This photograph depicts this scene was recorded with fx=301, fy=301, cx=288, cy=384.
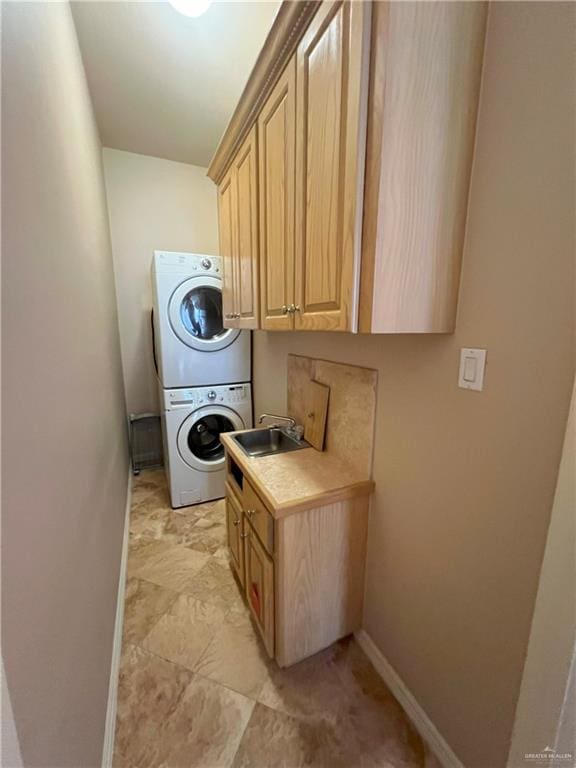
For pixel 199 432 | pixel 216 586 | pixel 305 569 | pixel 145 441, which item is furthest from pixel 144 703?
pixel 145 441

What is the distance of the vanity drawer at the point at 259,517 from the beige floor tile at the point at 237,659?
1.87 feet

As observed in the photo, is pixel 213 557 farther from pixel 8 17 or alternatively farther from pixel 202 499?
pixel 8 17

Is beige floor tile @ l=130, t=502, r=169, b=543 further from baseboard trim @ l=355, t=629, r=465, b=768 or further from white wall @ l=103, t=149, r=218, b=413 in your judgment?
baseboard trim @ l=355, t=629, r=465, b=768

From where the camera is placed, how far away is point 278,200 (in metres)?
1.20

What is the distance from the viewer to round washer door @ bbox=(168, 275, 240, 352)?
227 cm

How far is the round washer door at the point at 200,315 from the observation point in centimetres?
227

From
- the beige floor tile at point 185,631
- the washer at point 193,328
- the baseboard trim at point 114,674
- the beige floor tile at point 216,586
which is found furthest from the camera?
the washer at point 193,328

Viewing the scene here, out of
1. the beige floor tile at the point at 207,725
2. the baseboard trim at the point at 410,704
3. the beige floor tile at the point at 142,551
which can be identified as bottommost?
the beige floor tile at the point at 142,551

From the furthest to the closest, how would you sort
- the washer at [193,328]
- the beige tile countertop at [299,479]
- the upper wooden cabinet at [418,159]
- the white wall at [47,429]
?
the washer at [193,328] → the beige tile countertop at [299,479] → the upper wooden cabinet at [418,159] → the white wall at [47,429]

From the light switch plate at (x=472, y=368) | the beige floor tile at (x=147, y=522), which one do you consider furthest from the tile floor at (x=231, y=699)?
the light switch plate at (x=472, y=368)

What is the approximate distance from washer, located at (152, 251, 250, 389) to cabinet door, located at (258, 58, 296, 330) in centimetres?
96

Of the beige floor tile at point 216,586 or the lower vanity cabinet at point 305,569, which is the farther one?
the beige floor tile at point 216,586

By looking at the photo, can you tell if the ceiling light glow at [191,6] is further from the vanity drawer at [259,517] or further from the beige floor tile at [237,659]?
the beige floor tile at [237,659]

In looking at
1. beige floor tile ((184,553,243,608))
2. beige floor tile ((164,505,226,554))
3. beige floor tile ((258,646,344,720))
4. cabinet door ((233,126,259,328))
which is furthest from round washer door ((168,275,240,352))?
beige floor tile ((258,646,344,720))
